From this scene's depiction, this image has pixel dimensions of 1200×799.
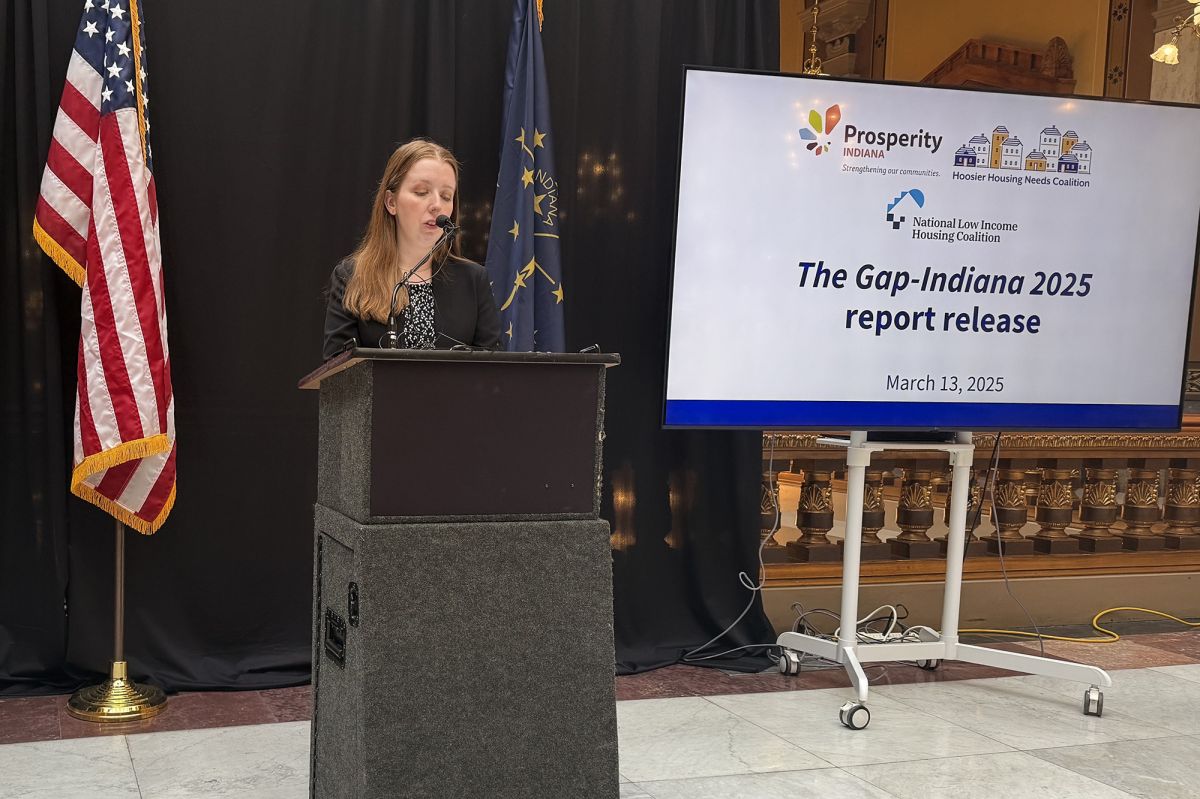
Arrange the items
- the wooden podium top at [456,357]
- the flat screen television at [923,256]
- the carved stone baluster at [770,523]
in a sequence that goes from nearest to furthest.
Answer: the wooden podium top at [456,357] < the flat screen television at [923,256] < the carved stone baluster at [770,523]

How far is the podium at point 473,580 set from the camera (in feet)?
6.39

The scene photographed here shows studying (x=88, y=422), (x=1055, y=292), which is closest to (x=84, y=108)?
(x=88, y=422)

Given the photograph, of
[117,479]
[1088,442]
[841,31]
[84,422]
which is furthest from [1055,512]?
[841,31]

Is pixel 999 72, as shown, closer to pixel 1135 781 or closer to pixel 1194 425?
pixel 1194 425

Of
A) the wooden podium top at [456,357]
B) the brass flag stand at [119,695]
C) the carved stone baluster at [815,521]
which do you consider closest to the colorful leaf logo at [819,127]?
the carved stone baluster at [815,521]

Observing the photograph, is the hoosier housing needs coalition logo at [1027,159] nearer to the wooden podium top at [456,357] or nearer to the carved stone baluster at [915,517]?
the carved stone baluster at [915,517]

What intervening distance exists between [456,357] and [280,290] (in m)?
2.03

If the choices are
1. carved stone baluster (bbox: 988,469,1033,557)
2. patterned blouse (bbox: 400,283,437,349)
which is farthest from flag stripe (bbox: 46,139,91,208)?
carved stone baluster (bbox: 988,469,1033,557)

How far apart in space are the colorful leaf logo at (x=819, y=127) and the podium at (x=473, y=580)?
1900mm

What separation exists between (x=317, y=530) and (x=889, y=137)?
2.31 metres

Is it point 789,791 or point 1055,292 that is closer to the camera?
point 789,791

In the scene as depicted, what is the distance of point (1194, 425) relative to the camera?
5.30 metres

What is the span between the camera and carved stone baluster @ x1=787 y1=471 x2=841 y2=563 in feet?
15.3

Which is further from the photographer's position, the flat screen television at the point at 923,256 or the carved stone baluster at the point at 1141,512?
the carved stone baluster at the point at 1141,512
